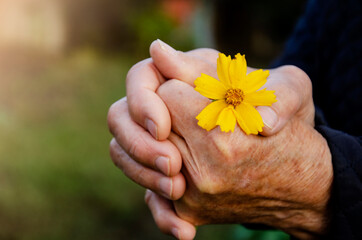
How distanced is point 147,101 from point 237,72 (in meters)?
0.29

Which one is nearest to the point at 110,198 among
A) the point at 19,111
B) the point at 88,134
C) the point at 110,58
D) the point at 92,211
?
the point at 92,211

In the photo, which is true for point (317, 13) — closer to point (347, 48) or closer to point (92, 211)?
point (347, 48)

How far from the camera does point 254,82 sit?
100 cm

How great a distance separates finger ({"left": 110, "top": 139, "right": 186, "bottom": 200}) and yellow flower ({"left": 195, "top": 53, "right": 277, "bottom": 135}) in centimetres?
27

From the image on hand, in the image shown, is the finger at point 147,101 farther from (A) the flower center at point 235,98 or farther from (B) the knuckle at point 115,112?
(A) the flower center at point 235,98

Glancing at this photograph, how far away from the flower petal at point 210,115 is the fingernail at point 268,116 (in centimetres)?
11

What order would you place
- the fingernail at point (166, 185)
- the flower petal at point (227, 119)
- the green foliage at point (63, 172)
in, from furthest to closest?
the green foliage at point (63, 172)
the fingernail at point (166, 185)
the flower petal at point (227, 119)

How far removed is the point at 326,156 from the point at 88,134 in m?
3.04

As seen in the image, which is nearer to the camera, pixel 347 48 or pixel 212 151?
pixel 212 151

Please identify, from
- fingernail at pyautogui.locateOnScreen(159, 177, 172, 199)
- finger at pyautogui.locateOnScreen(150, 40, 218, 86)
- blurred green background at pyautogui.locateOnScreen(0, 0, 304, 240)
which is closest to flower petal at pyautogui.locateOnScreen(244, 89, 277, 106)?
finger at pyautogui.locateOnScreen(150, 40, 218, 86)

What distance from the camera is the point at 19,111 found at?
12.5 ft

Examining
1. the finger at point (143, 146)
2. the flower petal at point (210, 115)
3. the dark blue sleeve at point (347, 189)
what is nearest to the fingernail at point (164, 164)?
the finger at point (143, 146)

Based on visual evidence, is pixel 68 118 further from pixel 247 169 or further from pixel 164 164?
pixel 247 169

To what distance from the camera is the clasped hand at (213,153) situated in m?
1.09
